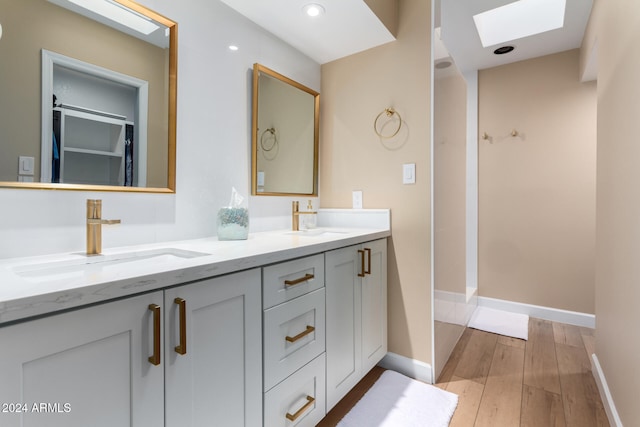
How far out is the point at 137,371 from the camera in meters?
0.73

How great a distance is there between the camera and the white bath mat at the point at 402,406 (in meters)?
1.45

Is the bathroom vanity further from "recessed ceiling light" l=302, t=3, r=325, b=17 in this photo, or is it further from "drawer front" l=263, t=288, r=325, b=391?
"recessed ceiling light" l=302, t=3, r=325, b=17

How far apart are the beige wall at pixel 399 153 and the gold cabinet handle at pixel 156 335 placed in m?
1.43

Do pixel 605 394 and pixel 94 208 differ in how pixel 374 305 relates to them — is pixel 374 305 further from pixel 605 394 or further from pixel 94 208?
pixel 94 208

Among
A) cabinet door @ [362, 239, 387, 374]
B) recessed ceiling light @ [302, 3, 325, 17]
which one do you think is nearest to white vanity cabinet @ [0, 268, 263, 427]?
cabinet door @ [362, 239, 387, 374]

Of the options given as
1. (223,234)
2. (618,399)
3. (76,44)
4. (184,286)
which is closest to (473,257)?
(618,399)

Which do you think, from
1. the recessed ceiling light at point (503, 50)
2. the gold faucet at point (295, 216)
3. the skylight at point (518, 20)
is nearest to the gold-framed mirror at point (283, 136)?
the gold faucet at point (295, 216)

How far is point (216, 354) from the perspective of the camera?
91 centimetres

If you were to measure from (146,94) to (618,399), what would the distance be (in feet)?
7.91

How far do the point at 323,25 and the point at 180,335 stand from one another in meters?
1.73

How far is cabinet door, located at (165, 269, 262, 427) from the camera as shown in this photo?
81 cm

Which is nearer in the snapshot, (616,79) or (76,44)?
(76,44)

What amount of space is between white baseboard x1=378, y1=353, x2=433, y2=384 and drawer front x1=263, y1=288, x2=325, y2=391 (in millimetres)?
778

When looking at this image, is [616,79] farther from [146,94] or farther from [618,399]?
[146,94]
